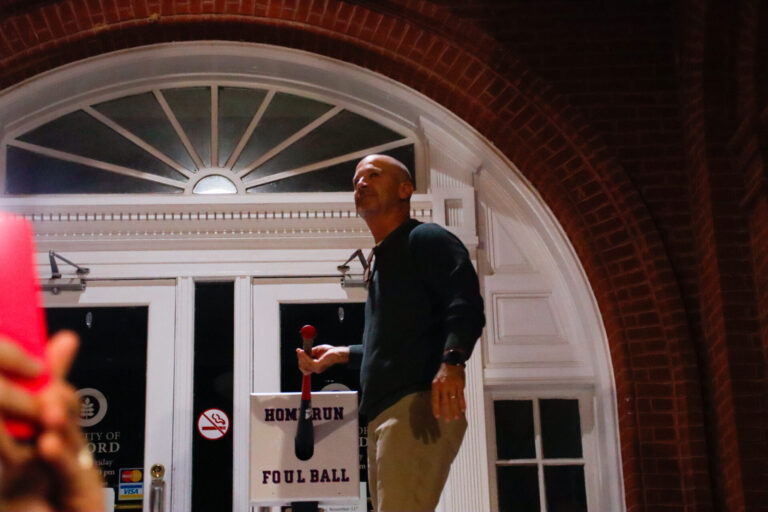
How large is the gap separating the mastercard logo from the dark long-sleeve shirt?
2579 millimetres

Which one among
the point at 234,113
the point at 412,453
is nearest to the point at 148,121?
the point at 234,113

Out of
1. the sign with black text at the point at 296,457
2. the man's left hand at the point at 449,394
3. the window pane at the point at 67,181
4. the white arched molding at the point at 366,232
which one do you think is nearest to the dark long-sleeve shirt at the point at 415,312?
the man's left hand at the point at 449,394

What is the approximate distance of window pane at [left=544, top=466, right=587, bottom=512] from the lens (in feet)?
19.4

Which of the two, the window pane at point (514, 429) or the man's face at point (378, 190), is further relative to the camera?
the window pane at point (514, 429)

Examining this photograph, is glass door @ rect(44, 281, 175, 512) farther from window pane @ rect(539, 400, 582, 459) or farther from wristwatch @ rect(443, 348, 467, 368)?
wristwatch @ rect(443, 348, 467, 368)

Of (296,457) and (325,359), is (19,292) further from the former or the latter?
(296,457)

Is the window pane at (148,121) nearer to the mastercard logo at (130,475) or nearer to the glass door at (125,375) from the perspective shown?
the glass door at (125,375)

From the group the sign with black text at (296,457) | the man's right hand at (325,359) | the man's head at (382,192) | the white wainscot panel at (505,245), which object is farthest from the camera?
the white wainscot panel at (505,245)

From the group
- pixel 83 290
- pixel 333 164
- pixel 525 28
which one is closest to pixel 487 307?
pixel 333 164

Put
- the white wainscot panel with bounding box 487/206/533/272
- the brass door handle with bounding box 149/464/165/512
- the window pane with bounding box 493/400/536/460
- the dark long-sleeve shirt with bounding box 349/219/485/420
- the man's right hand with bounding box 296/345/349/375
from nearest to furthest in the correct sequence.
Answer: the dark long-sleeve shirt with bounding box 349/219/485/420 → the man's right hand with bounding box 296/345/349/375 → the brass door handle with bounding box 149/464/165/512 → the window pane with bounding box 493/400/536/460 → the white wainscot panel with bounding box 487/206/533/272

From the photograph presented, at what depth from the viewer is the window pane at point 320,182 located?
6.40m

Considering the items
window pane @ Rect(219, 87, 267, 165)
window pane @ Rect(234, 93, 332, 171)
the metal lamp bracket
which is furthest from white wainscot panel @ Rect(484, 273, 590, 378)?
the metal lamp bracket

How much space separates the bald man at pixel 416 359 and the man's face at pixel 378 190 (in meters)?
0.13

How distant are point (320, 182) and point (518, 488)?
2.13 metres
